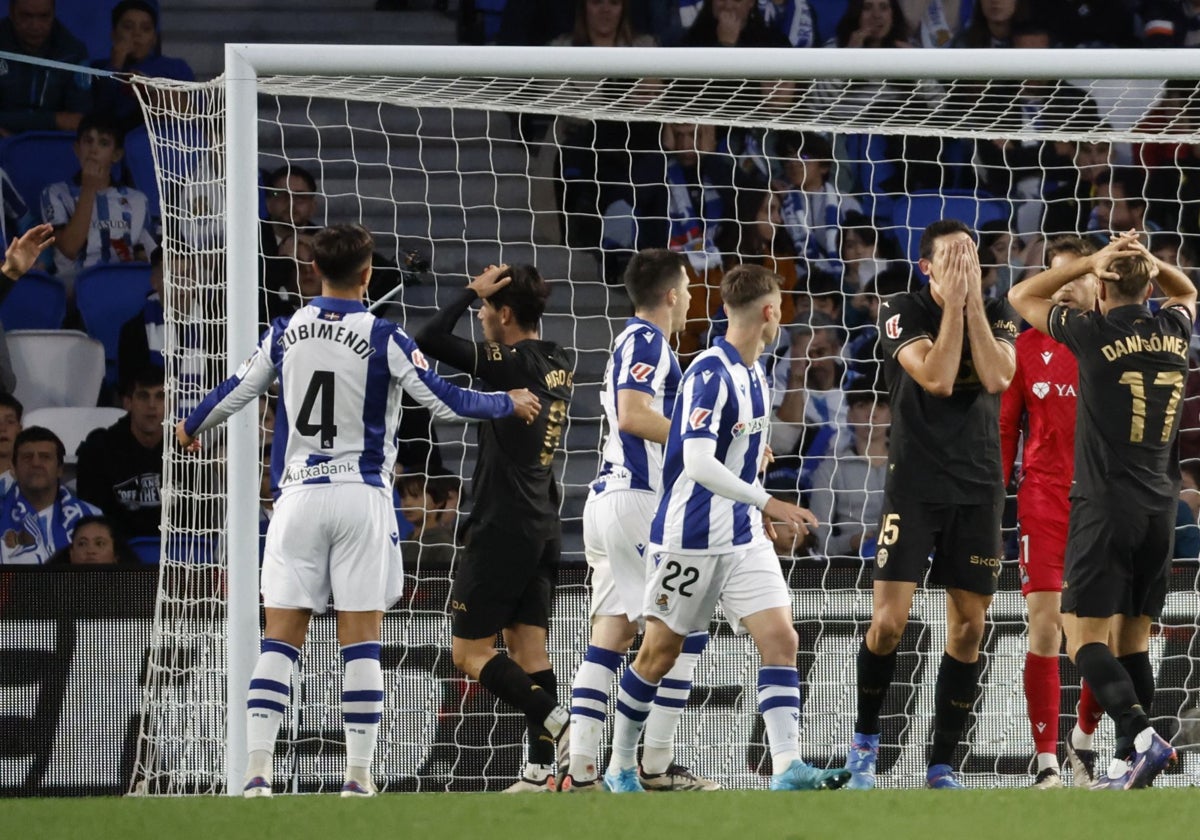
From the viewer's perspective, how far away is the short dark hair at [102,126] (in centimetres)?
1030

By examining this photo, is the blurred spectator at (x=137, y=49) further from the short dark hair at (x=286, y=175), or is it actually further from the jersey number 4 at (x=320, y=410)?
the jersey number 4 at (x=320, y=410)

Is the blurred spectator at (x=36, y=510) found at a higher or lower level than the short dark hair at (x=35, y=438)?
lower

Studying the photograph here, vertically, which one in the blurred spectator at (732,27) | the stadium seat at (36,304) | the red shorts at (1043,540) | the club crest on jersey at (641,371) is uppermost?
the blurred spectator at (732,27)

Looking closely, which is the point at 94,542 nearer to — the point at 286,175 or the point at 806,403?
the point at 286,175

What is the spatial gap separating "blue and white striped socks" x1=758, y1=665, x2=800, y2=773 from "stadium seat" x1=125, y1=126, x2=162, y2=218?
628 centimetres

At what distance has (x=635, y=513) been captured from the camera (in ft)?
19.8

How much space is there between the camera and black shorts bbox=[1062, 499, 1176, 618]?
5.55 metres

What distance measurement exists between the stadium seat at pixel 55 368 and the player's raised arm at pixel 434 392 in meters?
4.80

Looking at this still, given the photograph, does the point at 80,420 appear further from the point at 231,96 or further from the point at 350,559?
the point at 350,559

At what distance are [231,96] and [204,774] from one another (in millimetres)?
2708

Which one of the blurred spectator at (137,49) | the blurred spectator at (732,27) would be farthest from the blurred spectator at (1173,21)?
the blurred spectator at (137,49)

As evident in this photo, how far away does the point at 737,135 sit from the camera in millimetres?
10172

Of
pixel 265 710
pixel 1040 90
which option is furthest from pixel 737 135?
pixel 265 710

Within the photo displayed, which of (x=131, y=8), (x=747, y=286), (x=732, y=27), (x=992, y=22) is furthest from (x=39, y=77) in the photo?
(x=747, y=286)
